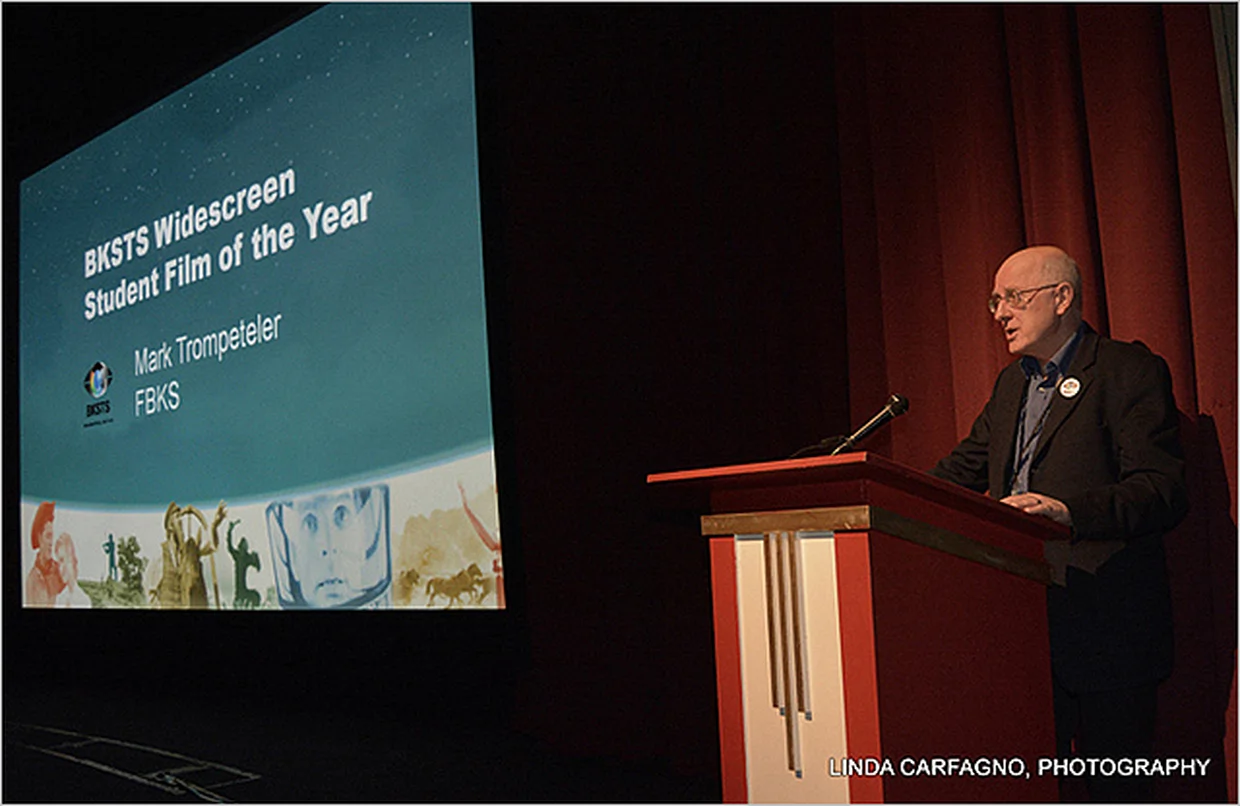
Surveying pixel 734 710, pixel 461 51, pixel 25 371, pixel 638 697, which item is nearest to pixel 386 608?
pixel 638 697

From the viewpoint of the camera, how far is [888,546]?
1.58 meters

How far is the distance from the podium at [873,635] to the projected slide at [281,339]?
1.60 m

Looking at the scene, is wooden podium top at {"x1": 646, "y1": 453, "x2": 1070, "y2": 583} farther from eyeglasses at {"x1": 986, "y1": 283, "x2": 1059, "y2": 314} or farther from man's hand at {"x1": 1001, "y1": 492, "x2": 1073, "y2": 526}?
eyeglasses at {"x1": 986, "y1": 283, "x2": 1059, "y2": 314}

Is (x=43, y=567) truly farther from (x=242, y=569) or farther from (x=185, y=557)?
(x=242, y=569)

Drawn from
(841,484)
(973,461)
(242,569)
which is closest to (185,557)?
(242,569)

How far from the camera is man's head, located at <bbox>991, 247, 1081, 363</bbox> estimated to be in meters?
2.11

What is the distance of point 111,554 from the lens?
4.65 m

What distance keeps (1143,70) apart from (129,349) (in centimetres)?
379

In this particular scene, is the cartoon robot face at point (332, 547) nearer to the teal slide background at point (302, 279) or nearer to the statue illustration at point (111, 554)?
the teal slide background at point (302, 279)

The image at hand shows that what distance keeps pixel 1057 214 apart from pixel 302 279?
2.40 m

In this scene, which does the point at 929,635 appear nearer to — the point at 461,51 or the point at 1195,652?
the point at 1195,652

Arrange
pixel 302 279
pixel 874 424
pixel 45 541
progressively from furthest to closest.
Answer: pixel 45 541 < pixel 302 279 < pixel 874 424

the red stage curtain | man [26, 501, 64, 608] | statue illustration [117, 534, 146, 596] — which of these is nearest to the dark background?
the red stage curtain

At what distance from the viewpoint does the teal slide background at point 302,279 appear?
336 cm
